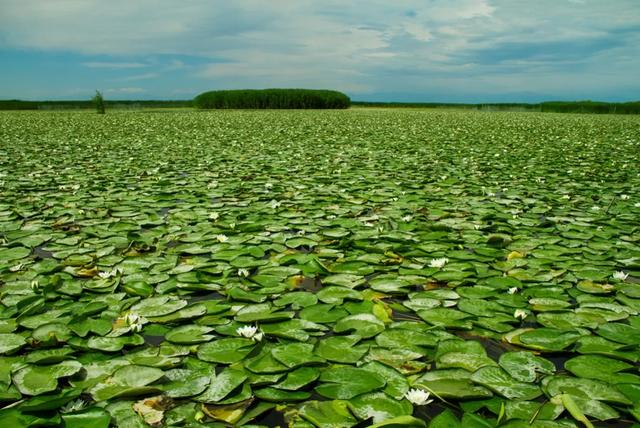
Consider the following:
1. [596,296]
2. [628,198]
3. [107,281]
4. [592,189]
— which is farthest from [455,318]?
[592,189]

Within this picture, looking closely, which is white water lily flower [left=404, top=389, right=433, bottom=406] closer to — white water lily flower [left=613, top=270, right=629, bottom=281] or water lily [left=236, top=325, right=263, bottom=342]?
water lily [left=236, top=325, right=263, bottom=342]

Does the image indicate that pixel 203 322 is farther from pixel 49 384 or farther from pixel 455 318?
pixel 455 318

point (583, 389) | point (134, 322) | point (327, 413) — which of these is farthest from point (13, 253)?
point (583, 389)

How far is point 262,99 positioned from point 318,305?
32.2m

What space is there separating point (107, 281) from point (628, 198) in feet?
12.6

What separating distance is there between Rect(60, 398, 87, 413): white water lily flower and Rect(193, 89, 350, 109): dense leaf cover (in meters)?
32.4

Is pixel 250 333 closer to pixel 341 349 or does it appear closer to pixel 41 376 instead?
pixel 341 349

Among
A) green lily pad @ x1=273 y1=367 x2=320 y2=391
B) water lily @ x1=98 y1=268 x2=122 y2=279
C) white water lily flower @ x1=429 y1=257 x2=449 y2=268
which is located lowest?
green lily pad @ x1=273 y1=367 x2=320 y2=391

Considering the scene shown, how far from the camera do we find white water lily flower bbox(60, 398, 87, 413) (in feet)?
3.62

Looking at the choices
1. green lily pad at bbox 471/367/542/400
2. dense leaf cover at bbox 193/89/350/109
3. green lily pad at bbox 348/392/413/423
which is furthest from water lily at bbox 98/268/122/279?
dense leaf cover at bbox 193/89/350/109

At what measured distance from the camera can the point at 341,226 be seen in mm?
2791

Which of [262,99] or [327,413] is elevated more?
[262,99]

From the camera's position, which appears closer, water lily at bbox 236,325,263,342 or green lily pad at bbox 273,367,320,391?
green lily pad at bbox 273,367,320,391

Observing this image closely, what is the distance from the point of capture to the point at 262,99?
32.4 meters
